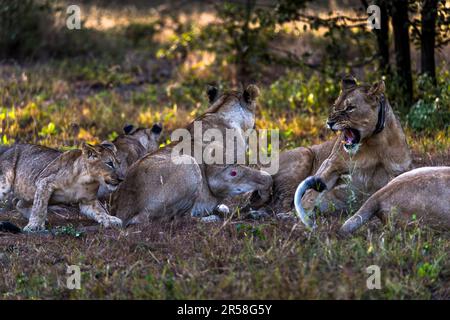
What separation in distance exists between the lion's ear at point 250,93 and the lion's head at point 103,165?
1.51m

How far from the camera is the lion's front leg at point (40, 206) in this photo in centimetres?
739

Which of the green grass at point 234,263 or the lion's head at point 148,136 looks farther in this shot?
the lion's head at point 148,136

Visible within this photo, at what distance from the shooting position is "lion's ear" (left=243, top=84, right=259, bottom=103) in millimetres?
8477

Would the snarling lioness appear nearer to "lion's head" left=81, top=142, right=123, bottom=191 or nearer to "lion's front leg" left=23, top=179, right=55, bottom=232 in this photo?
"lion's head" left=81, top=142, right=123, bottom=191

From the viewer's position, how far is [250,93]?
8.48m

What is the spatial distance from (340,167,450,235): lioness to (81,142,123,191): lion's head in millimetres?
1949

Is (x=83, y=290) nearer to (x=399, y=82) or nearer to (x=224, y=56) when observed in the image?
(x=399, y=82)

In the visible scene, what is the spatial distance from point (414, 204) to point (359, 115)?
120 centimetres

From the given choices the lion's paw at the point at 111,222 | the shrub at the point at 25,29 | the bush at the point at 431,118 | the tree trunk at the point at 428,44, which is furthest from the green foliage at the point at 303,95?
the lion's paw at the point at 111,222

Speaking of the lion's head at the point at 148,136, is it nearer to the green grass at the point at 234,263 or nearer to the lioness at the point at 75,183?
the lioness at the point at 75,183

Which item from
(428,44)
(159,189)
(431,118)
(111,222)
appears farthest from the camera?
(428,44)

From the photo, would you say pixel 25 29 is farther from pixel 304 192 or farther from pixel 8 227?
pixel 304 192

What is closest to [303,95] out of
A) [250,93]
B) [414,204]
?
[250,93]

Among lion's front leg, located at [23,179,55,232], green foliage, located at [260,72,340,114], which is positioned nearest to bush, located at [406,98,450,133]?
green foliage, located at [260,72,340,114]
